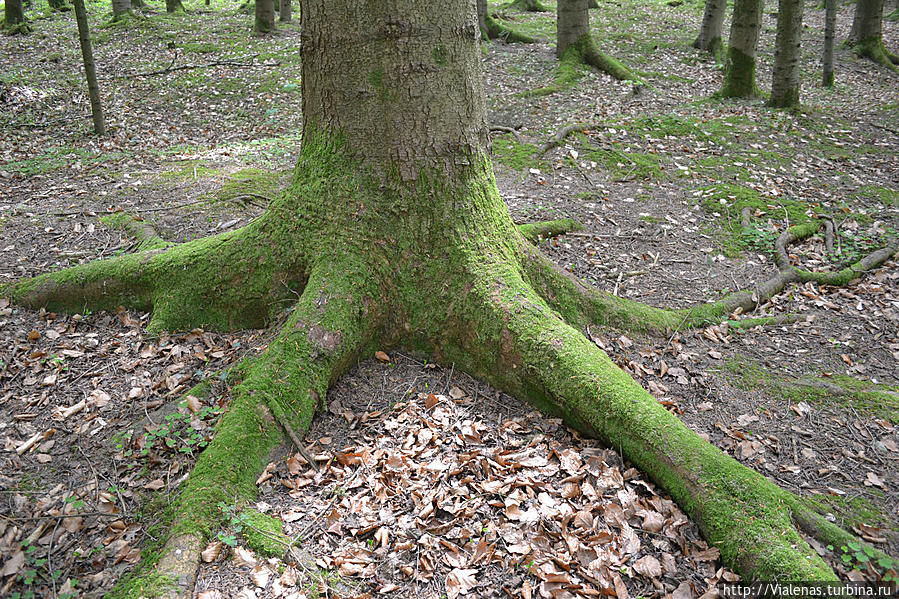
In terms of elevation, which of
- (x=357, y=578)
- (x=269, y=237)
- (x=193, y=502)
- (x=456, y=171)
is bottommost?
(x=357, y=578)

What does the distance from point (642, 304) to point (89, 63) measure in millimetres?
9728

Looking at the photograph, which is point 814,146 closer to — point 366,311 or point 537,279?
point 537,279

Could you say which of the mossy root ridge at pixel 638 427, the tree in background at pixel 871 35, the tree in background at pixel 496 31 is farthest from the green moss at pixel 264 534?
the tree in background at pixel 871 35

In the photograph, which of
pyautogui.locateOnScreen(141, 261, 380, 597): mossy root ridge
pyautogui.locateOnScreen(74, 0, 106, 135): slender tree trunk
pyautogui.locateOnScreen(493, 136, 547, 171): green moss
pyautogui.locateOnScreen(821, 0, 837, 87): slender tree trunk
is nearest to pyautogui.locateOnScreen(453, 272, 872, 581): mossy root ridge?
pyautogui.locateOnScreen(141, 261, 380, 597): mossy root ridge

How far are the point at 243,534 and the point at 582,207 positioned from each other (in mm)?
5673

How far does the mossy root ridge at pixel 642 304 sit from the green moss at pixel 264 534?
2592 mm

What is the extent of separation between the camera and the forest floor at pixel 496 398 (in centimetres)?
294

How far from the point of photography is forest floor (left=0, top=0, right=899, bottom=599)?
2943mm

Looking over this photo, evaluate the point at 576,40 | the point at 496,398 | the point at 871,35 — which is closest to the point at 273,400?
the point at 496,398

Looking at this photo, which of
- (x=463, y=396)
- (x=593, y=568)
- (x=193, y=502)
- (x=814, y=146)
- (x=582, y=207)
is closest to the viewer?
(x=593, y=568)

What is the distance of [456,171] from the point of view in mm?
4141

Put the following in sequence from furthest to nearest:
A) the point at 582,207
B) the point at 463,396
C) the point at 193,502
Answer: the point at 582,207
the point at 463,396
the point at 193,502

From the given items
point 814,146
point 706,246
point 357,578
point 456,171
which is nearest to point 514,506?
point 357,578

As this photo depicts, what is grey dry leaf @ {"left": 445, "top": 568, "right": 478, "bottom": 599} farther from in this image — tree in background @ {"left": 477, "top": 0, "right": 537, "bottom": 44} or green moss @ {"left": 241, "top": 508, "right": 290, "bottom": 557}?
tree in background @ {"left": 477, "top": 0, "right": 537, "bottom": 44}
